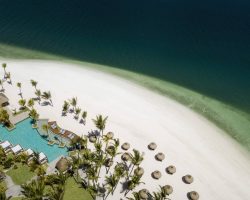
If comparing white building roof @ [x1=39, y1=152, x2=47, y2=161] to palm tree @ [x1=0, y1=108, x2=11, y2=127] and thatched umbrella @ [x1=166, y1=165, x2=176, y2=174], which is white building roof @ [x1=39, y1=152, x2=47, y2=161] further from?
thatched umbrella @ [x1=166, y1=165, x2=176, y2=174]

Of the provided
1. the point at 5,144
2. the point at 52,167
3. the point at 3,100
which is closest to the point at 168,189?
the point at 52,167

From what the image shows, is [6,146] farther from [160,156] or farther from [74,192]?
[160,156]

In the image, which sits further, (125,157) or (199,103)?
(199,103)

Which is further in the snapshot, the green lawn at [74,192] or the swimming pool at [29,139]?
the swimming pool at [29,139]

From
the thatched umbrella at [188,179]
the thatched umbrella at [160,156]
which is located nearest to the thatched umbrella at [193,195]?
the thatched umbrella at [188,179]

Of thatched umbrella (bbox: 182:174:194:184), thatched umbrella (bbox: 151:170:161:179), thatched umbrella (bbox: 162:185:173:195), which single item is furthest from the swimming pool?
thatched umbrella (bbox: 182:174:194:184)

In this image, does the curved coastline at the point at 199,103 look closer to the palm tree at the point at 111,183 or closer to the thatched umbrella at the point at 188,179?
the thatched umbrella at the point at 188,179

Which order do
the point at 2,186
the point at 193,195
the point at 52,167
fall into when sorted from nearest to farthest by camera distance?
the point at 2,186, the point at 193,195, the point at 52,167
